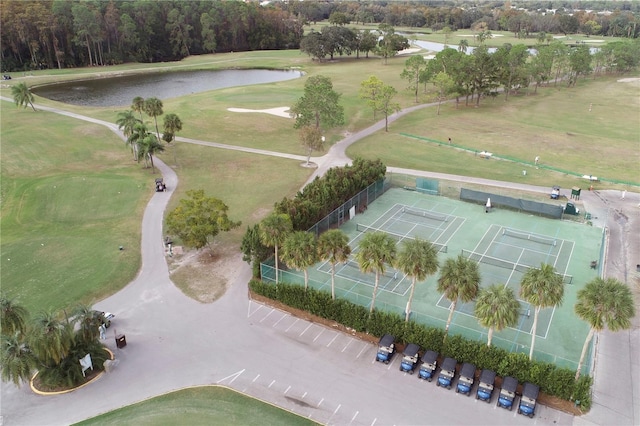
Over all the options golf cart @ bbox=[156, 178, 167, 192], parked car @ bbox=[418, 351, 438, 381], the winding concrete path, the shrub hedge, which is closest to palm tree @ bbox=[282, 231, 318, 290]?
the shrub hedge

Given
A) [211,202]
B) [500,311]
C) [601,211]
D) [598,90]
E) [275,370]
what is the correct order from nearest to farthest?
[500,311] → [275,370] → [211,202] → [601,211] → [598,90]

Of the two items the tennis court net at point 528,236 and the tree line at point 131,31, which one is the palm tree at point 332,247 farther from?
the tree line at point 131,31

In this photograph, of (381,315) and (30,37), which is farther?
(30,37)

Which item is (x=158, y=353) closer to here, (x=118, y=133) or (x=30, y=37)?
(x=118, y=133)

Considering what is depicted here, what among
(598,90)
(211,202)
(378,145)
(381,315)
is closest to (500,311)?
(381,315)

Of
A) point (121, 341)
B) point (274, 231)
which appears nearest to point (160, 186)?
point (274, 231)

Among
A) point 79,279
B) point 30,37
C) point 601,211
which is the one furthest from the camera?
point 30,37

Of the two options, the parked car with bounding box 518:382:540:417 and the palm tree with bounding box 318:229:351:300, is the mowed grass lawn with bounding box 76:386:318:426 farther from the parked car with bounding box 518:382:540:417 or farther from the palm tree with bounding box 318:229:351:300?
the parked car with bounding box 518:382:540:417
